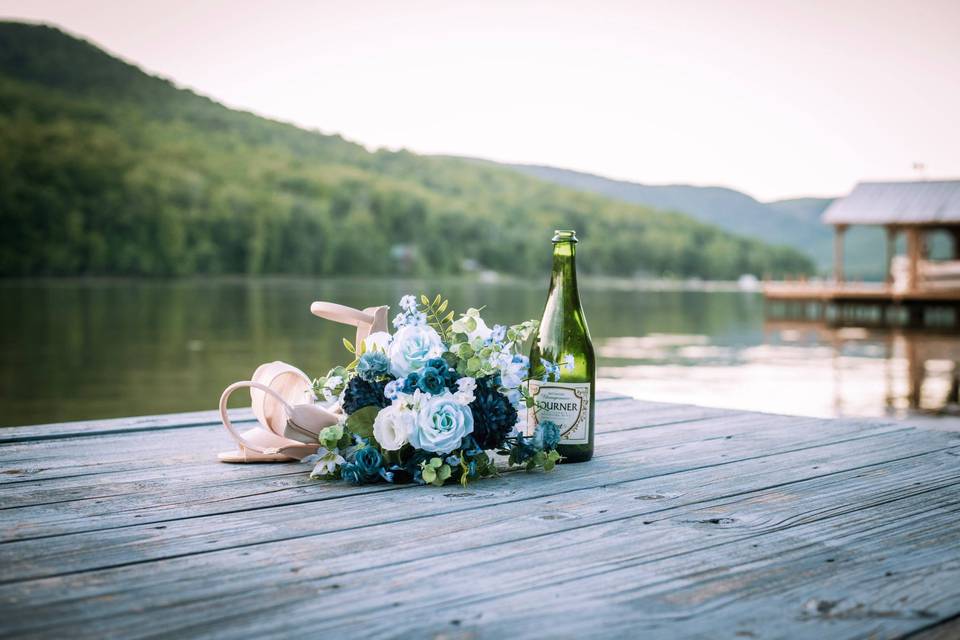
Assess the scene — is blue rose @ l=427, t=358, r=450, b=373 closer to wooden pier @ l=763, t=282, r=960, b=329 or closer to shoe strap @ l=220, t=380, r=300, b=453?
shoe strap @ l=220, t=380, r=300, b=453

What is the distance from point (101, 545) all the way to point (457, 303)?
6116 cm

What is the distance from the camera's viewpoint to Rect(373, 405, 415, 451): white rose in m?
1.91

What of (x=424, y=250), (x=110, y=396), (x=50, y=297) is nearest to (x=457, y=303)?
(x=50, y=297)

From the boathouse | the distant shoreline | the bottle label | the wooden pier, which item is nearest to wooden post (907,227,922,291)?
the boathouse

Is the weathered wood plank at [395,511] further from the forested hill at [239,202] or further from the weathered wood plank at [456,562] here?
the forested hill at [239,202]

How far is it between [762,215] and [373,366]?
171441 mm

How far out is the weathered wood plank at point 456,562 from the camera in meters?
1.24

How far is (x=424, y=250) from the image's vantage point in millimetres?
94750

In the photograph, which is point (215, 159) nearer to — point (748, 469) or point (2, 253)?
point (2, 253)

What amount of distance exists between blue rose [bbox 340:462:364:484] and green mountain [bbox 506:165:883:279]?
13548 cm

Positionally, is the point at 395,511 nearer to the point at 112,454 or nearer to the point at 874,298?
the point at 112,454

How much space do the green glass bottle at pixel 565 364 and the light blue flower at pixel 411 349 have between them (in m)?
0.27

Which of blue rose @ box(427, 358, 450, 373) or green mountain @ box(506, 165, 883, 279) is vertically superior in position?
green mountain @ box(506, 165, 883, 279)

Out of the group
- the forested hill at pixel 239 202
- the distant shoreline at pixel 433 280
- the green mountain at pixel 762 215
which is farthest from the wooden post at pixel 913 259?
the green mountain at pixel 762 215
